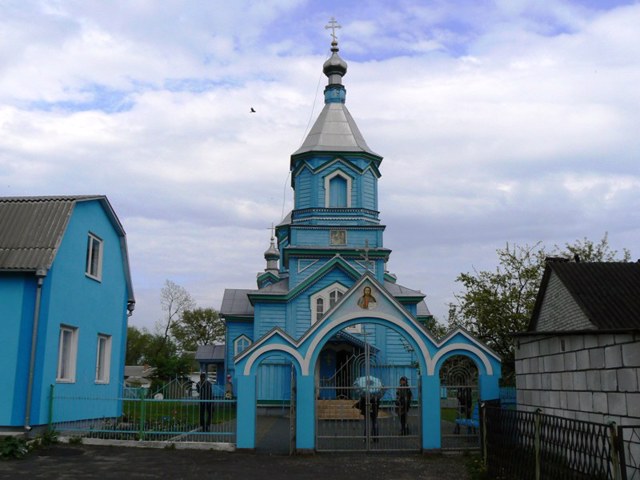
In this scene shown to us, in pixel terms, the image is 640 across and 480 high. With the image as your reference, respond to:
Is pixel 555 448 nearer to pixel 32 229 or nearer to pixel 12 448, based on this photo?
pixel 12 448

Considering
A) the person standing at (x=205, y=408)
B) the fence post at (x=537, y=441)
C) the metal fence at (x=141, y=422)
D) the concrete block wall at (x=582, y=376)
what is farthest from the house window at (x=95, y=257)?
the fence post at (x=537, y=441)

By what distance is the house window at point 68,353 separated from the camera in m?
15.2

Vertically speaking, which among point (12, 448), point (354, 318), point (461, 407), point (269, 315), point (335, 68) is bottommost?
point (12, 448)

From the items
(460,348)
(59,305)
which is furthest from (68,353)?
(460,348)

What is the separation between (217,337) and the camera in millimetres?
65750

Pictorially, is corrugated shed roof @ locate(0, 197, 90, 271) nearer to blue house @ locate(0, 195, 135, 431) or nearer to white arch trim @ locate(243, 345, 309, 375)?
blue house @ locate(0, 195, 135, 431)

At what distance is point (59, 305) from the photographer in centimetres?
1461

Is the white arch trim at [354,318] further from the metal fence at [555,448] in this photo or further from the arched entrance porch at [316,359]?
the metal fence at [555,448]

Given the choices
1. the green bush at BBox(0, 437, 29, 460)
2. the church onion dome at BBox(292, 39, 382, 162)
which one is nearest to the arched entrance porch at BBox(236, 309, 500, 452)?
the green bush at BBox(0, 437, 29, 460)

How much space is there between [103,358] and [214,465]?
6813 millimetres

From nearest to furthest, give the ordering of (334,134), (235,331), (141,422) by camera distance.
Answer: (141,422), (334,134), (235,331)

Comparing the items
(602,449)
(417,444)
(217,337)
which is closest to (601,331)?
(602,449)

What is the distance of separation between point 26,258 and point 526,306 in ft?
46.5

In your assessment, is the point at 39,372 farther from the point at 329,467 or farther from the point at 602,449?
the point at 602,449
